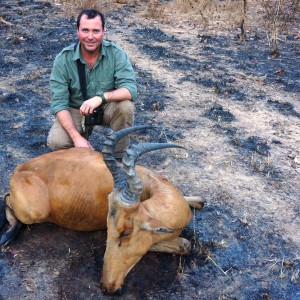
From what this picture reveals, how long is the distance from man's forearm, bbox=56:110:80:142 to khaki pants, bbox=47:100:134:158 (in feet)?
0.81

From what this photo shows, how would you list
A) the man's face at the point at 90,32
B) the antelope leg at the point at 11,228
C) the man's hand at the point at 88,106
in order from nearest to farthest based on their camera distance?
the antelope leg at the point at 11,228 < the man's hand at the point at 88,106 < the man's face at the point at 90,32

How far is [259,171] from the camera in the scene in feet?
22.5

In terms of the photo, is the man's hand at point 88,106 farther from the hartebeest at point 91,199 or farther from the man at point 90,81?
the hartebeest at point 91,199

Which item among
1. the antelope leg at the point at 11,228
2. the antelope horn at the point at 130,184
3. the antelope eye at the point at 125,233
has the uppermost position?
the antelope horn at the point at 130,184

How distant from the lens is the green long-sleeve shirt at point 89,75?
6004 mm

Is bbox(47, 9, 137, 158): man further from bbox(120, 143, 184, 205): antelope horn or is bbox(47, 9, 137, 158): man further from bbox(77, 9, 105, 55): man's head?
bbox(120, 143, 184, 205): antelope horn

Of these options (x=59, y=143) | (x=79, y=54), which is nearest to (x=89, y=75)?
(x=79, y=54)

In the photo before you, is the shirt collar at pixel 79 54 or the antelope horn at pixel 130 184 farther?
the shirt collar at pixel 79 54

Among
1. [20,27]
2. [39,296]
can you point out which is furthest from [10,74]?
[39,296]

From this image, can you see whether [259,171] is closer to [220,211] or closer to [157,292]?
[220,211]

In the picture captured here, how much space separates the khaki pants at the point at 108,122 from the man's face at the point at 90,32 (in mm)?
838

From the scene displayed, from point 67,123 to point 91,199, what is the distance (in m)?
1.25

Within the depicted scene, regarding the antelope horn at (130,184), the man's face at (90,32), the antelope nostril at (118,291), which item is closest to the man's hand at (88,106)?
the man's face at (90,32)

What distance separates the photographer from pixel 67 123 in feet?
19.4
